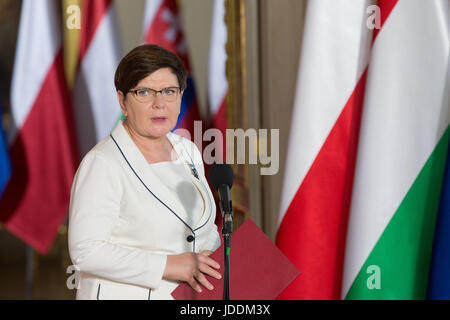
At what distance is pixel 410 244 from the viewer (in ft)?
4.39

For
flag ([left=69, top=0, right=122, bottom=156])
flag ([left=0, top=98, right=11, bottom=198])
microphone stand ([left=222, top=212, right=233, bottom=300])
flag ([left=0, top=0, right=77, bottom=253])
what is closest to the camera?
microphone stand ([left=222, top=212, right=233, bottom=300])

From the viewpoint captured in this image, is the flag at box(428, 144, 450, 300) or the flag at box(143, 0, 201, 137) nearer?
the flag at box(428, 144, 450, 300)

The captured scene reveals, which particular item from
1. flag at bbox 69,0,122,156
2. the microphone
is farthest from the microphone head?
flag at bbox 69,0,122,156

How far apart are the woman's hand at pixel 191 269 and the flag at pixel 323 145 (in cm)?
66

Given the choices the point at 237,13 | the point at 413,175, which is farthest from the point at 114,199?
the point at 237,13

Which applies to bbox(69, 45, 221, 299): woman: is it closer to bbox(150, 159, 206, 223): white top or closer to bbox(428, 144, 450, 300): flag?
bbox(150, 159, 206, 223): white top

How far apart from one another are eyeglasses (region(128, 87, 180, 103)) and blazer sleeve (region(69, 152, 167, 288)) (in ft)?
0.35

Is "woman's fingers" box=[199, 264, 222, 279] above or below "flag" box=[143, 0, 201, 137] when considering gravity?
below

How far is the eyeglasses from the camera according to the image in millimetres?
774

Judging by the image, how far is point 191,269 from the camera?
2.58 feet

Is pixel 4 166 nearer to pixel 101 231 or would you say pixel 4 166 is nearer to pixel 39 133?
pixel 39 133

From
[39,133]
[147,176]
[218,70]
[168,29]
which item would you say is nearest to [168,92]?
[147,176]

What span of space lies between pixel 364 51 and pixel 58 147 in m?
1.52

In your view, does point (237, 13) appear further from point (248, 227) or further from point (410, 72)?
point (248, 227)
